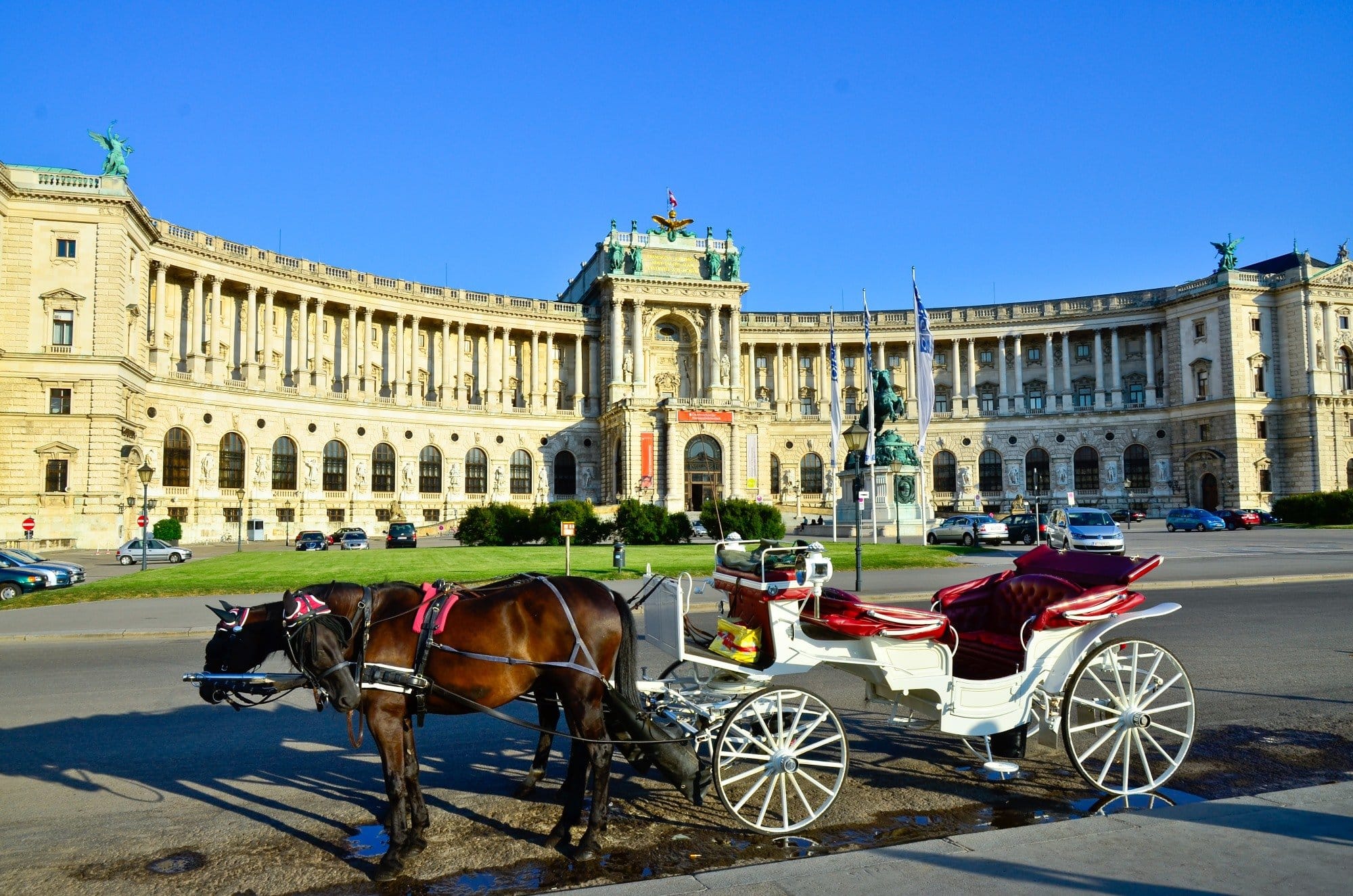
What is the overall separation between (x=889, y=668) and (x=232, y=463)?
60.1 meters

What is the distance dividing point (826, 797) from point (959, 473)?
76.6 meters

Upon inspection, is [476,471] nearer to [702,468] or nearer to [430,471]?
[430,471]

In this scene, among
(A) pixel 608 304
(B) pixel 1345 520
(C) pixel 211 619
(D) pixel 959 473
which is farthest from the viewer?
(D) pixel 959 473

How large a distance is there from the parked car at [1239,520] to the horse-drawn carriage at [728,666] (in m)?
54.4

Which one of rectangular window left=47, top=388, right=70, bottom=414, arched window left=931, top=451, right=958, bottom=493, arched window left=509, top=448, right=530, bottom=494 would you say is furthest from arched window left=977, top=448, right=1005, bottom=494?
rectangular window left=47, top=388, right=70, bottom=414

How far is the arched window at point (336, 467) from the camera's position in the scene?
6350 cm

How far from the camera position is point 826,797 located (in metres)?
6.77

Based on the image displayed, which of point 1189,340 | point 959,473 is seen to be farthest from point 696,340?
point 1189,340

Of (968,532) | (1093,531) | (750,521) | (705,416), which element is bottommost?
(968,532)

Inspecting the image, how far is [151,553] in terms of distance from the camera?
125 ft

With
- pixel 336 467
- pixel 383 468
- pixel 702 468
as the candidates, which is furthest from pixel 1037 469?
pixel 336 467

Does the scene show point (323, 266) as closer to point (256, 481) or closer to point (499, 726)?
point (256, 481)

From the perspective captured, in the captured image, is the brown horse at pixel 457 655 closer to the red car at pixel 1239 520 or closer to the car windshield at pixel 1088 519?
the car windshield at pixel 1088 519

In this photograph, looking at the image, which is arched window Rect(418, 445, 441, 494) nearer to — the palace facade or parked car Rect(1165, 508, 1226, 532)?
the palace facade
